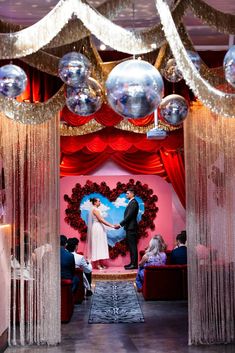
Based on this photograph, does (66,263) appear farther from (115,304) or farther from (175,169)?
(175,169)

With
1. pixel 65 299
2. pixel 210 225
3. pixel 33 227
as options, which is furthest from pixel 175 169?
pixel 33 227

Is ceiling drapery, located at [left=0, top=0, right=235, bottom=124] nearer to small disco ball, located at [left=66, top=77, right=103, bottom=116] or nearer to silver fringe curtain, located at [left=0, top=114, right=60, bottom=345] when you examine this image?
small disco ball, located at [left=66, top=77, right=103, bottom=116]

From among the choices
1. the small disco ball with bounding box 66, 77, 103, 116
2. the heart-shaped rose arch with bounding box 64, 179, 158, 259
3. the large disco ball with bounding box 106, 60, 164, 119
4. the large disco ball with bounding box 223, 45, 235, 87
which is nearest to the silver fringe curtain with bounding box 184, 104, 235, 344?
the small disco ball with bounding box 66, 77, 103, 116

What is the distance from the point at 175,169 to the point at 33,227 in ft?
18.7

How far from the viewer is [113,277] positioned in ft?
37.0

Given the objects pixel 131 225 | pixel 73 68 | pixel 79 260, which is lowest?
pixel 79 260

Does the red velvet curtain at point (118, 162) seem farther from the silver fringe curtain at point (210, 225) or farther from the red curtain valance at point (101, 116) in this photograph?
the silver fringe curtain at point (210, 225)

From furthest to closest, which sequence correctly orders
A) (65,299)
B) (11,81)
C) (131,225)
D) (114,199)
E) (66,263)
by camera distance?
(114,199) < (131,225) < (66,263) < (65,299) < (11,81)

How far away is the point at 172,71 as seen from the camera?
4777mm

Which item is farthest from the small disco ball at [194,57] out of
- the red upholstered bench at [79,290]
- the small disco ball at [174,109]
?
the red upholstered bench at [79,290]

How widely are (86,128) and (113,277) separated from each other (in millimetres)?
4539

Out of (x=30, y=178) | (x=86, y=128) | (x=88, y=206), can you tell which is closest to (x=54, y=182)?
(x=30, y=178)

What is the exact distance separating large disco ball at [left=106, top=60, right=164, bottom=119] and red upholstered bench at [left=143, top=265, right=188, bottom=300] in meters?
6.02

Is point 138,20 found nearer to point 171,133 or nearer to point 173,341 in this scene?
point 171,133
